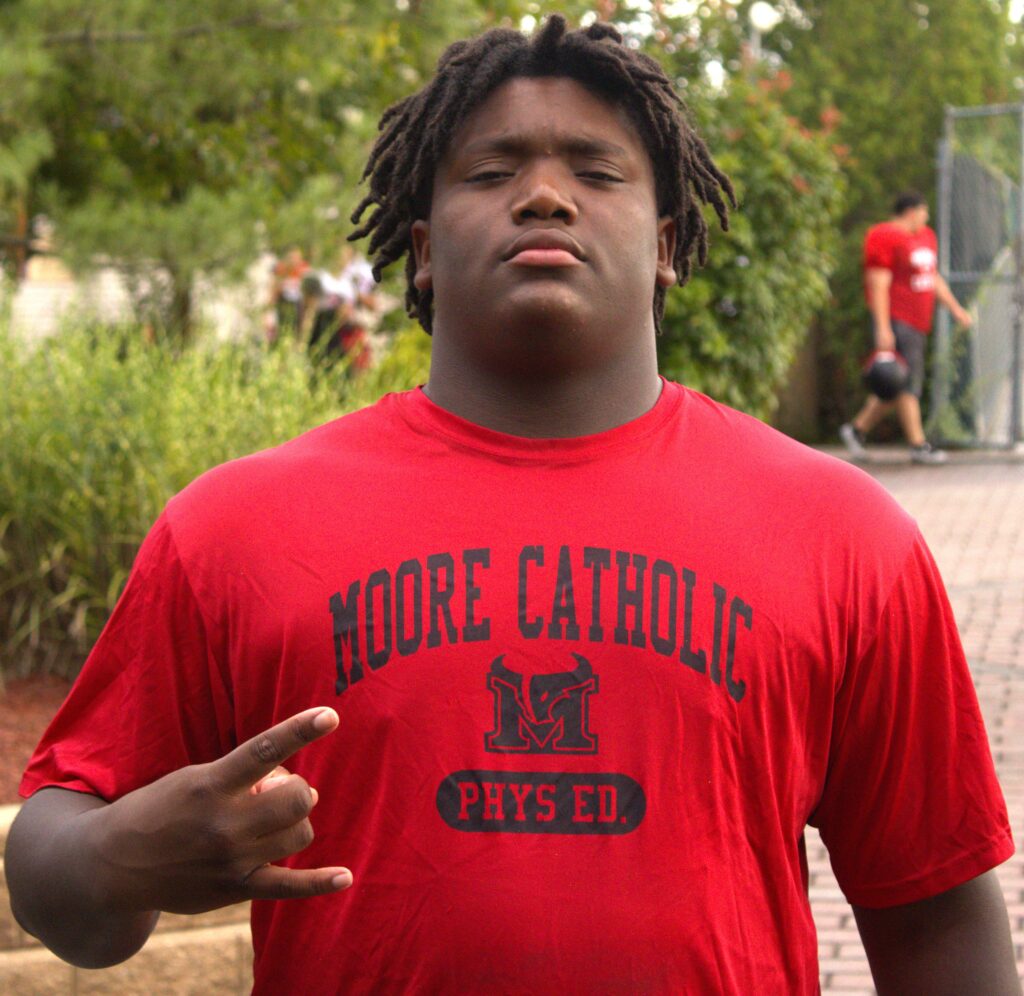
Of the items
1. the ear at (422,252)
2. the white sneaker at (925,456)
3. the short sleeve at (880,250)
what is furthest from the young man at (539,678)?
the white sneaker at (925,456)

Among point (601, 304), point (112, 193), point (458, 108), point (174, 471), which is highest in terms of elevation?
point (458, 108)

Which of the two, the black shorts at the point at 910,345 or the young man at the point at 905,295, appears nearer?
the young man at the point at 905,295

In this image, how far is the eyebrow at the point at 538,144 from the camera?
1.98 metres

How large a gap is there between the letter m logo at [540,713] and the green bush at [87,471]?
11.7 ft

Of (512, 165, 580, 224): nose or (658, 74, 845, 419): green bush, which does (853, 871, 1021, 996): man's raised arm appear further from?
(658, 74, 845, 419): green bush

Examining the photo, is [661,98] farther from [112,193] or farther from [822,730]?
[112,193]

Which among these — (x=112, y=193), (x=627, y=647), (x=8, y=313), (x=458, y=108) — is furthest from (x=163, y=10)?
(x=627, y=647)

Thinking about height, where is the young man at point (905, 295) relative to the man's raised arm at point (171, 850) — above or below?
below

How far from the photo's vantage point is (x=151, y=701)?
190 centimetres

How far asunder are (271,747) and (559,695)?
350mm

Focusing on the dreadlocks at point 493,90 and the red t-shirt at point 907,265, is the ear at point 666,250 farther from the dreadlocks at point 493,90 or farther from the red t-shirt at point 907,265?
the red t-shirt at point 907,265

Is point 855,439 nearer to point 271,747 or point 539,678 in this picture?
point 539,678

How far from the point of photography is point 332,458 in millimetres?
1976

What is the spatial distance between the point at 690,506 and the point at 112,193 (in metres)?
7.23
